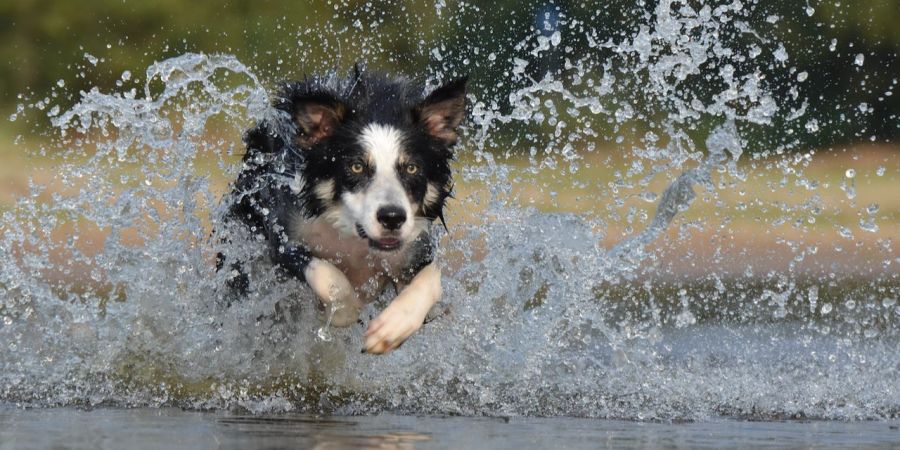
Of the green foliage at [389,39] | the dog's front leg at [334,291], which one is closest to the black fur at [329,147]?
the dog's front leg at [334,291]

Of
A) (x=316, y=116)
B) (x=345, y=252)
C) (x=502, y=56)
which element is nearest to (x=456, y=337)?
(x=345, y=252)

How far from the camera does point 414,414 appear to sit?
5.88 m

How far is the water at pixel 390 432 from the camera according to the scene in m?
4.84

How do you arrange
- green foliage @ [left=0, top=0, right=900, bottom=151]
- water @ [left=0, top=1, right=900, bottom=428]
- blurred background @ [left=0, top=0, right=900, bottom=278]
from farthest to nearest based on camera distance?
green foliage @ [left=0, top=0, right=900, bottom=151]
blurred background @ [left=0, top=0, right=900, bottom=278]
water @ [left=0, top=1, right=900, bottom=428]

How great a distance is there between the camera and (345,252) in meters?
6.82

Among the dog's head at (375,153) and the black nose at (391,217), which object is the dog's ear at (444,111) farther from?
the black nose at (391,217)

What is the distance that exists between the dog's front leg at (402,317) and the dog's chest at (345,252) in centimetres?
45

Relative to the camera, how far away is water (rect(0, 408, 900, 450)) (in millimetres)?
4840

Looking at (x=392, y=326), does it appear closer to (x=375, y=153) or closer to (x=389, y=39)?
(x=375, y=153)

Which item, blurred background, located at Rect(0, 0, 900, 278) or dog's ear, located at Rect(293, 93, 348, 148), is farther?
blurred background, located at Rect(0, 0, 900, 278)

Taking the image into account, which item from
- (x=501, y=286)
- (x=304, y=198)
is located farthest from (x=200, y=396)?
(x=501, y=286)

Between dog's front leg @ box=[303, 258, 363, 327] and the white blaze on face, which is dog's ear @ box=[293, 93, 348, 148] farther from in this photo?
dog's front leg @ box=[303, 258, 363, 327]

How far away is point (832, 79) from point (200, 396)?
698 inches

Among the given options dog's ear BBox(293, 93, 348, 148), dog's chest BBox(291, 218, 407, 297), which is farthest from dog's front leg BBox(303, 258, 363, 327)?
dog's ear BBox(293, 93, 348, 148)
